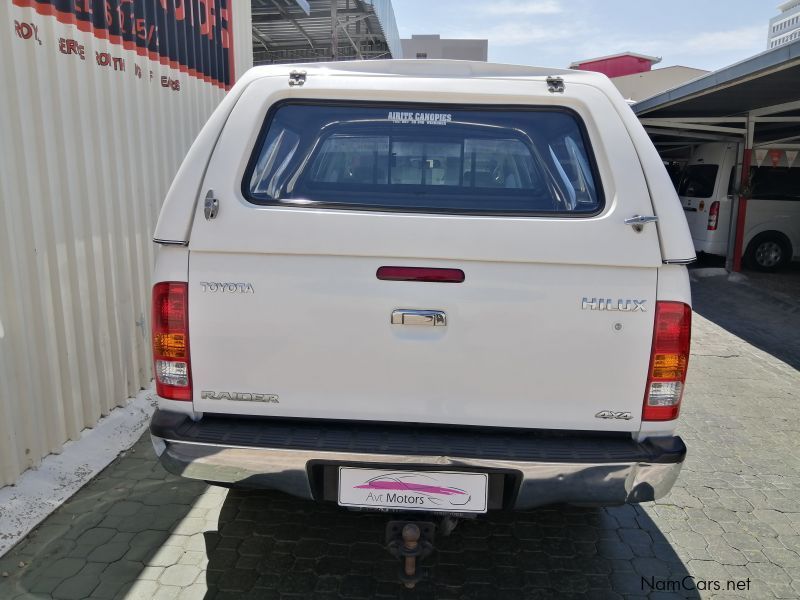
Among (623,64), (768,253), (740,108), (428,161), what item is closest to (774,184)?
(768,253)

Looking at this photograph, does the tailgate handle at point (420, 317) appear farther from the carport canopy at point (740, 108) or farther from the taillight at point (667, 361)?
the carport canopy at point (740, 108)

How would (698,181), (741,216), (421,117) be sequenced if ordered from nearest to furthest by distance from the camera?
1. (421,117)
2. (741,216)
3. (698,181)

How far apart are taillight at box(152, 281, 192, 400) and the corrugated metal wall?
49.8 inches

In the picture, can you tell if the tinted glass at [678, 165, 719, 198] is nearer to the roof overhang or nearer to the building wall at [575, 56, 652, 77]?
the roof overhang

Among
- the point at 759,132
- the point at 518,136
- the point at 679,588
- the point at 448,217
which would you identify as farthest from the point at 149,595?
the point at 759,132

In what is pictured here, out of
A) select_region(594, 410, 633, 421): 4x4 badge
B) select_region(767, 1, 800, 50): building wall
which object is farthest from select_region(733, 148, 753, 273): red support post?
select_region(767, 1, 800, 50): building wall

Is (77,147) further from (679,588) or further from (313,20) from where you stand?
(313,20)

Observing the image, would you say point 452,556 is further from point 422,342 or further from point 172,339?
point 172,339

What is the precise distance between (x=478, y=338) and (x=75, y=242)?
251cm

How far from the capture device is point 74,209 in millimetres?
3430

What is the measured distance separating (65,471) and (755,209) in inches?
446

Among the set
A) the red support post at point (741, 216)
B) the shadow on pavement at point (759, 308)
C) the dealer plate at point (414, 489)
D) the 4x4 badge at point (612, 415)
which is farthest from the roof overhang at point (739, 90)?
the dealer plate at point (414, 489)

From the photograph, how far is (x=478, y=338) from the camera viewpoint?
84.4 inches

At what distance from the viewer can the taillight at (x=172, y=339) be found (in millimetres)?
2162
